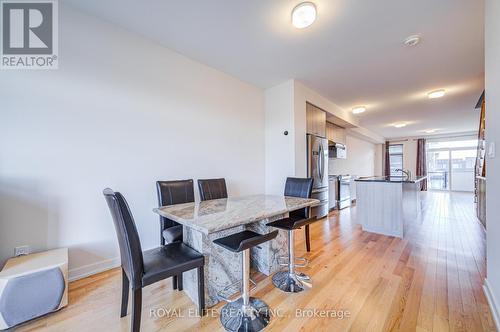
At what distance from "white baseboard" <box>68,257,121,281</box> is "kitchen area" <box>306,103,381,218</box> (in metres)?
3.27

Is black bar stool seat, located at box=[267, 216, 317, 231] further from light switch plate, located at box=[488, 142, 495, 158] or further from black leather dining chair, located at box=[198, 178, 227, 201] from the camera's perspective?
light switch plate, located at box=[488, 142, 495, 158]

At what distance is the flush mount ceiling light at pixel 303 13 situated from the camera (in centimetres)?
187

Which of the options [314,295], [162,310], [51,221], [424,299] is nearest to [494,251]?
[424,299]

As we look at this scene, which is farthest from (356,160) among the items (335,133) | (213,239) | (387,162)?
(213,239)

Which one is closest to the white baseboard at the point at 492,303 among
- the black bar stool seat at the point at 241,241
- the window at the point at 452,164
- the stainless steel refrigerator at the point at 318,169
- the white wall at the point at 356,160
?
the black bar stool seat at the point at 241,241

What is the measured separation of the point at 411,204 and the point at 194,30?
14.6ft

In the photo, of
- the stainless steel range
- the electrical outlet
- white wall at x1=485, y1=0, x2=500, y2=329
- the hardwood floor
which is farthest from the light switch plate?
the electrical outlet

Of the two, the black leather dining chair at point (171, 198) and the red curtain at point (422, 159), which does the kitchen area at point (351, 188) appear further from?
the red curtain at point (422, 159)

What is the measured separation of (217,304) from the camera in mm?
1630

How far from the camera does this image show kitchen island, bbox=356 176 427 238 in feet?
10.1

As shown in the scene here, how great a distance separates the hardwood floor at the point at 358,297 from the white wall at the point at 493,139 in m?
0.24

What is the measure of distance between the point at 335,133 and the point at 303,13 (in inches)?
165

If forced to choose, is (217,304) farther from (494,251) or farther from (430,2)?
(430,2)

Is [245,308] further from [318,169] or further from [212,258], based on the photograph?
[318,169]
